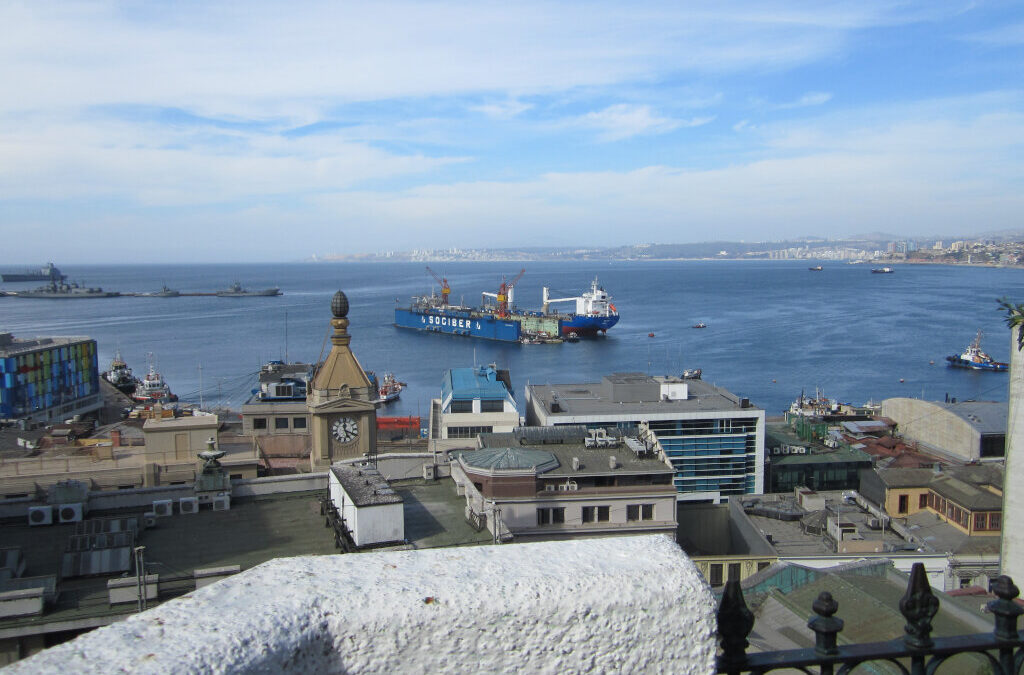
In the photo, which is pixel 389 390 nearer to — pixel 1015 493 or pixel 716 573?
pixel 716 573

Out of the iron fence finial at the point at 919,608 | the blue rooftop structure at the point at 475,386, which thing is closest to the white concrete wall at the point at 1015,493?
the iron fence finial at the point at 919,608

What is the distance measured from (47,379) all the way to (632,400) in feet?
136

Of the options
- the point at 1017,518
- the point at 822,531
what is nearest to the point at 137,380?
the point at 822,531

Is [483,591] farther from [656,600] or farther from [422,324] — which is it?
[422,324]

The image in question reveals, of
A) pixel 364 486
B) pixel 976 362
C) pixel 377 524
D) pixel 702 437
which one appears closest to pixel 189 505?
pixel 364 486

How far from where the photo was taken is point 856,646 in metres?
2.53

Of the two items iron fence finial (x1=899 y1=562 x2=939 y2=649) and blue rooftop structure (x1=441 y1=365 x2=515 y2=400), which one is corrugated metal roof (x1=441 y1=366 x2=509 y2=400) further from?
iron fence finial (x1=899 y1=562 x2=939 y2=649)

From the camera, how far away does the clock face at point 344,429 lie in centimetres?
1591

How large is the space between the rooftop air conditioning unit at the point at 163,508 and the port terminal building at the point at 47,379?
44160 mm

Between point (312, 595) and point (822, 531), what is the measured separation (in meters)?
25.0

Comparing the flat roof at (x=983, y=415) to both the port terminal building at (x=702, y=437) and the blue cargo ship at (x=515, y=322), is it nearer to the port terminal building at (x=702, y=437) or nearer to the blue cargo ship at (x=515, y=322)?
the port terminal building at (x=702, y=437)

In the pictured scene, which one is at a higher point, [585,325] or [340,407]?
[340,407]

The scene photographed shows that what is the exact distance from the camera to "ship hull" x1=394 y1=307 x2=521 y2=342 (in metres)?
104

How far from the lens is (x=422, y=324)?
369 ft
